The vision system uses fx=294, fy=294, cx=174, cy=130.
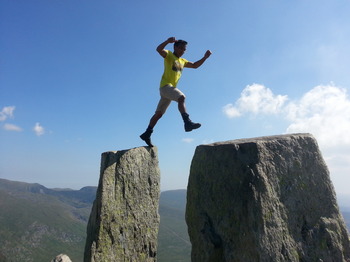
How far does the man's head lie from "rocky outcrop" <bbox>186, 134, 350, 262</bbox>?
5372mm

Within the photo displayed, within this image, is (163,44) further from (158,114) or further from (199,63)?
(158,114)

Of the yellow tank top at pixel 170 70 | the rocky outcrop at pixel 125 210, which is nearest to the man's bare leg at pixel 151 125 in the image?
the rocky outcrop at pixel 125 210

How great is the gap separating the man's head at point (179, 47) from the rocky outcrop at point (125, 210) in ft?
15.0

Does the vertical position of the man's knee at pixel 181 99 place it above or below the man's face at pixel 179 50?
below

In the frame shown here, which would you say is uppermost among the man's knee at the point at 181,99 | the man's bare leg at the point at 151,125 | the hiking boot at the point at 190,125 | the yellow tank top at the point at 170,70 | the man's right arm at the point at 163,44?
the man's right arm at the point at 163,44

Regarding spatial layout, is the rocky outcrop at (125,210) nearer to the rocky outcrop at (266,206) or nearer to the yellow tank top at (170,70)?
the yellow tank top at (170,70)

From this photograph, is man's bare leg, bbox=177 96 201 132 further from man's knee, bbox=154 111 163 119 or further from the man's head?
the man's head

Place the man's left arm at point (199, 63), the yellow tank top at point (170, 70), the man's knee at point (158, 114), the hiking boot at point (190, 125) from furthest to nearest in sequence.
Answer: the man's left arm at point (199, 63), the man's knee at point (158, 114), the yellow tank top at point (170, 70), the hiking boot at point (190, 125)

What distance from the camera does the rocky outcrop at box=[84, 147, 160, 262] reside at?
11.2 m

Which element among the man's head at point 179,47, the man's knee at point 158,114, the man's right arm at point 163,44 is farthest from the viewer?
the man's knee at point 158,114

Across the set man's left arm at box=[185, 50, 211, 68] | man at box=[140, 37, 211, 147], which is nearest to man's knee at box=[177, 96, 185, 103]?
man at box=[140, 37, 211, 147]

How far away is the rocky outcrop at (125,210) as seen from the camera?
36.6ft

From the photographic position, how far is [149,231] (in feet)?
41.9

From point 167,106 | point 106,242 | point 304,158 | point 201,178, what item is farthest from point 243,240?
point 167,106
